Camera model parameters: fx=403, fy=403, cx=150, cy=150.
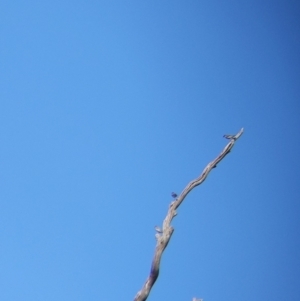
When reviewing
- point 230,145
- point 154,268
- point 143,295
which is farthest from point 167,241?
point 230,145

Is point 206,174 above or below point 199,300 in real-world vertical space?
above

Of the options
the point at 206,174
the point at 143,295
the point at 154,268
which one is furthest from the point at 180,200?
the point at 143,295

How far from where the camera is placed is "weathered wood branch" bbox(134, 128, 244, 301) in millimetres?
2047

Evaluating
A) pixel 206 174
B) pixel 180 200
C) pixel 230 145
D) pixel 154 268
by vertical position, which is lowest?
pixel 154 268

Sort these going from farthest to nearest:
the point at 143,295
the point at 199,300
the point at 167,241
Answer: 1. the point at 199,300
2. the point at 167,241
3. the point at 143,295

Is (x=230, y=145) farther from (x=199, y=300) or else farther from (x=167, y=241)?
(x=199, y=300)

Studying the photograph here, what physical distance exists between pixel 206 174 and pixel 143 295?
2.49 ft

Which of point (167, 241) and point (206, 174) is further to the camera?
point (206, 174)

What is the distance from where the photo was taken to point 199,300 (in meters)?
2.34

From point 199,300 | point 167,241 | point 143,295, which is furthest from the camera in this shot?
point 199,300

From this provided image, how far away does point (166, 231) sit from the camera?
7.29 ft

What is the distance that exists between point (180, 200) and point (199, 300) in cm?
60

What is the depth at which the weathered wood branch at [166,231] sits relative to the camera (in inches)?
80.6

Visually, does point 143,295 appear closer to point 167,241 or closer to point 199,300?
point 167,241
